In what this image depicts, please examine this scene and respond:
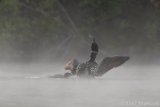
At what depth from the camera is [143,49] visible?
27.4m

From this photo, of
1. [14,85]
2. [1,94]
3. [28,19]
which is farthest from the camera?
[28,19]

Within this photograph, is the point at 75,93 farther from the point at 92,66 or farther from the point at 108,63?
the point at 108,63

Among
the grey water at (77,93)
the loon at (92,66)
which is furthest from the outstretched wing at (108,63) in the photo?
the grey water at (77,93)

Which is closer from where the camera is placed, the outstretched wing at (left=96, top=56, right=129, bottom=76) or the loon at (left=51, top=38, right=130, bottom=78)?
the loon at (left=51, top=38, right=130, bottom=78)

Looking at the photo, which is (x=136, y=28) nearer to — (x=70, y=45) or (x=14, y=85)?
(x=70, y=45)

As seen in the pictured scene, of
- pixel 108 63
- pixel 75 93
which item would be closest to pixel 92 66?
pixel 108 63

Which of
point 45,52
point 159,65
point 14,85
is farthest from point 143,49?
point 14,85

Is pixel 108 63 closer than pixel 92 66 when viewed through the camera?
No

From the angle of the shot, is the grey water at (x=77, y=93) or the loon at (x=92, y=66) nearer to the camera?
the grey water at (x=77, y=93)

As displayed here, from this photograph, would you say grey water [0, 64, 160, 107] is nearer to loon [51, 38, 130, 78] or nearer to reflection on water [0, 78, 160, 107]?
reflection on water [0, 78, 160, 107]

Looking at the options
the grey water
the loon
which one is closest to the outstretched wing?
the loon

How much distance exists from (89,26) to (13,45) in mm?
4161

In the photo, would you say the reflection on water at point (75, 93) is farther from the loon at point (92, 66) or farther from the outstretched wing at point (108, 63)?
the outstretched wing at point (108, 63)

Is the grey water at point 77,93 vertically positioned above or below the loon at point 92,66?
below
